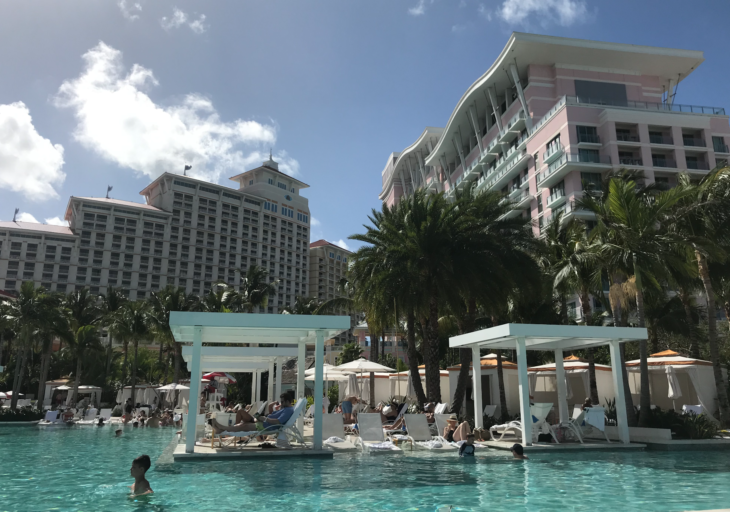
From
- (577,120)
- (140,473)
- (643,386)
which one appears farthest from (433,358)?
(577,120)

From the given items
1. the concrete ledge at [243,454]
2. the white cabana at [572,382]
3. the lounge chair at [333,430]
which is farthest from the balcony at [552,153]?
the concrete ledge at [243,454]

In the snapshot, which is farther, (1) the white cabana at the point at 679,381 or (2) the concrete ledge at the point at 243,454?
(1) the white cabana at the point at 679,381

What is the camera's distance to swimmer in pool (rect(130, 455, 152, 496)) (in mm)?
7680

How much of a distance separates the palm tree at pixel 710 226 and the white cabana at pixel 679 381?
5.95 ft

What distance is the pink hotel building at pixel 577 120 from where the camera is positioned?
47.4 meters

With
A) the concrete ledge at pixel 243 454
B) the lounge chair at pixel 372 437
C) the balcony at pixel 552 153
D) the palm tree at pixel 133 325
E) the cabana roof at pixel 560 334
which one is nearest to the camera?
the concrete ledge at pixel 243 454

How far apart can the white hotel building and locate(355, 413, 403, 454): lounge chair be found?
82.4 meters

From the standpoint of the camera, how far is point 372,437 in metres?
13.9

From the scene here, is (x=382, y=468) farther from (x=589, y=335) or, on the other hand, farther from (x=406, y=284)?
(x=406, y=284)

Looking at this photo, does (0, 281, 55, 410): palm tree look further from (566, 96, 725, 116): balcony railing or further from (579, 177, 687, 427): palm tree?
(566, 96, 725, 116): balcony railing

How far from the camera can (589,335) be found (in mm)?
13727

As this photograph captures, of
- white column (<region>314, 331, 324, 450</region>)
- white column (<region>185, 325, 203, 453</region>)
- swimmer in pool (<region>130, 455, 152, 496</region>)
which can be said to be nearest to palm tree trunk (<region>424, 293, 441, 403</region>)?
white column (<region>314, 331, 324, 450</region>)

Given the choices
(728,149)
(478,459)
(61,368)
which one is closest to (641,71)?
(728,149)

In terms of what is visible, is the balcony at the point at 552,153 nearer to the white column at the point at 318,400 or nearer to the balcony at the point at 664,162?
the balcony at the point at 664,162
